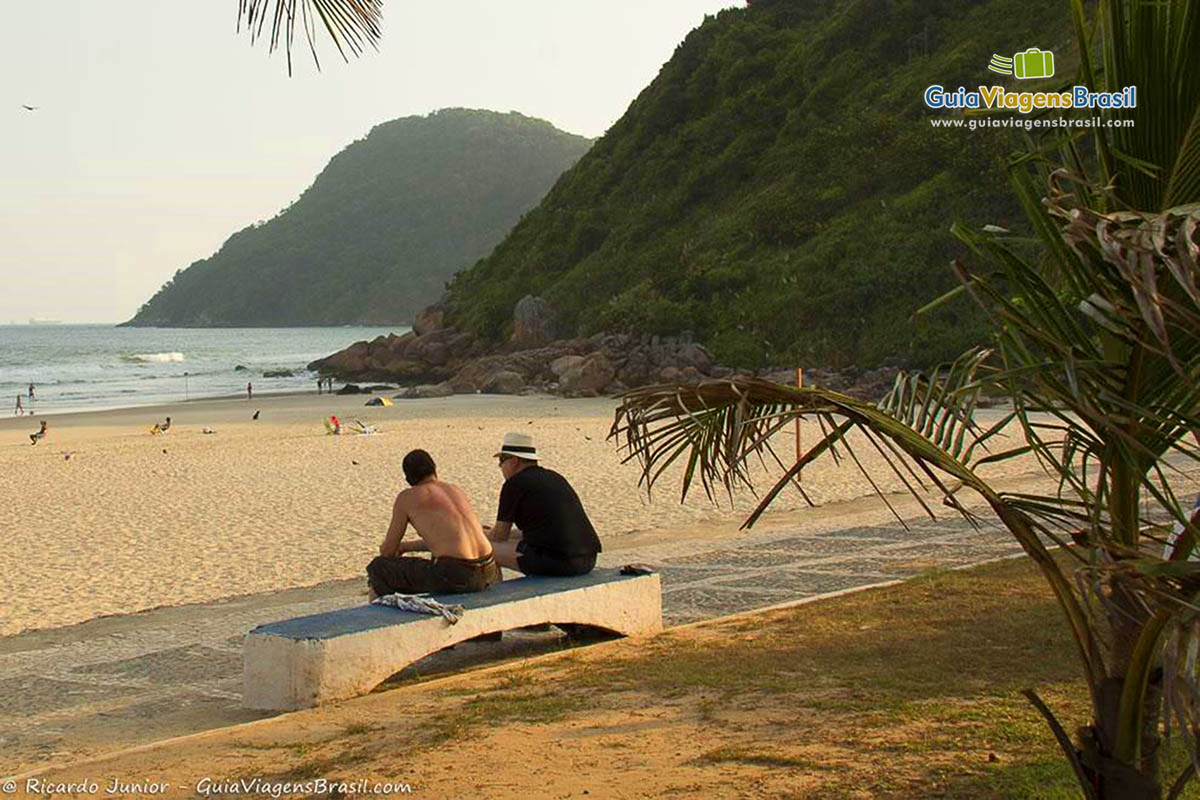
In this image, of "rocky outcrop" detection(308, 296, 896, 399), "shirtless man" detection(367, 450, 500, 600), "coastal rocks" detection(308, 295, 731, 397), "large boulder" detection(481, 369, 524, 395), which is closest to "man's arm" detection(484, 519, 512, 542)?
"shirtless man" detection(367, 450, 500, 600)

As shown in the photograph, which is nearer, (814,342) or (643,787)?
(643,787)

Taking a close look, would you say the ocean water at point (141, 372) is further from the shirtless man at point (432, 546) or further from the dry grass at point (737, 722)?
the dry grass at point (737, 722)

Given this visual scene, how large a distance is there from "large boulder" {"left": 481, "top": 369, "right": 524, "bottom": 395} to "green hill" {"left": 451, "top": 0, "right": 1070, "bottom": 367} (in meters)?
4.37

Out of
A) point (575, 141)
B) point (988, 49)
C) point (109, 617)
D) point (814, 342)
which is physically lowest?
point (109, 617)

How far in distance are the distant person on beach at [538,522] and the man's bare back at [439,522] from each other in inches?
13.1

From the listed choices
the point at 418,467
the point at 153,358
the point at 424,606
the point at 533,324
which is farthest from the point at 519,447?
the point at 153,358

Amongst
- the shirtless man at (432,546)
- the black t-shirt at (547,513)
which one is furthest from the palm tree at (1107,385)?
the black t-shirt at (547,513)

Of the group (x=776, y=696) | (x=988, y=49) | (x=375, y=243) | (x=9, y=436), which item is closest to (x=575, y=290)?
(x=988, y=49)

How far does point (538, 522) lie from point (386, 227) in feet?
569

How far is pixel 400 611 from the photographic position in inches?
241

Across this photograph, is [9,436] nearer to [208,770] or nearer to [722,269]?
[722,269]

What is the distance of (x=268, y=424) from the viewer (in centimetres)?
2992

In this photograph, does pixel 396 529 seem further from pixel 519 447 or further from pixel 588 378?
pixel 588 378

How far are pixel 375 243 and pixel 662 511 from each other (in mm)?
168541
